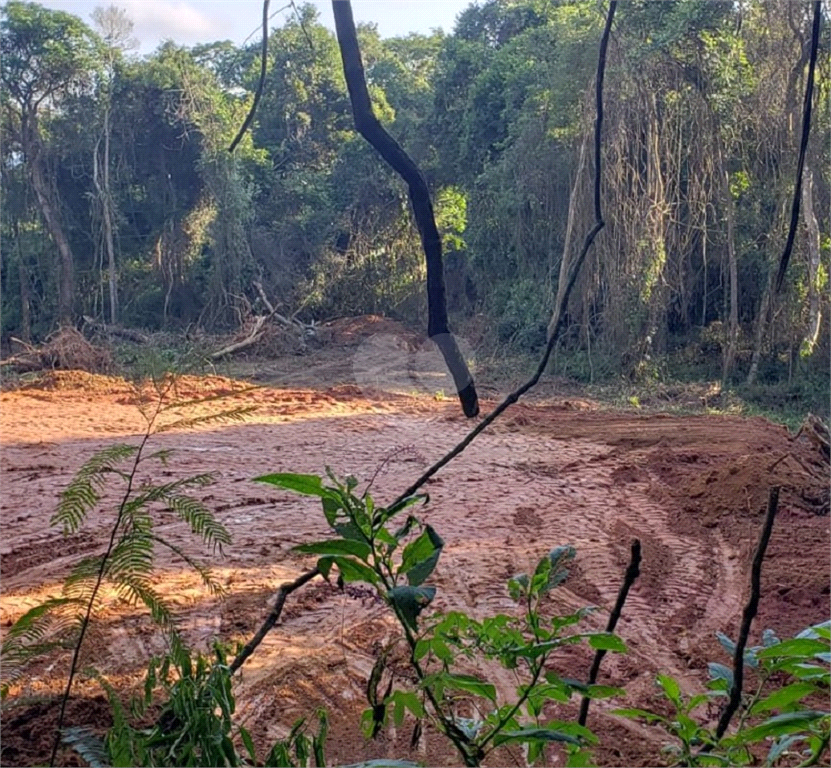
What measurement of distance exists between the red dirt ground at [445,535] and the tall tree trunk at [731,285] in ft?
4.94

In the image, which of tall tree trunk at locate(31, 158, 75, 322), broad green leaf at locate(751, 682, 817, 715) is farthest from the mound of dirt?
broad green leaf at locate(751, 682, 817, 715)

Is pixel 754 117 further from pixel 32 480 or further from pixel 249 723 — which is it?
pixel 249 723

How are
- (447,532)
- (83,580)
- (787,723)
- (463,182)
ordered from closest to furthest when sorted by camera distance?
(787,723) → (83,580) → (447,532) → (463,182)

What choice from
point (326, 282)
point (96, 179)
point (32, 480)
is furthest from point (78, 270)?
point (32, 480)

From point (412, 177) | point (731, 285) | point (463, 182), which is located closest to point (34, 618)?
point (412, 177)

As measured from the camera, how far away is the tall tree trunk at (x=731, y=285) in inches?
316

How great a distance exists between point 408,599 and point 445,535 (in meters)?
3.42

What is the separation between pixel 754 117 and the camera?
8078 millimetres

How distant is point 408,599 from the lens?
530 mm

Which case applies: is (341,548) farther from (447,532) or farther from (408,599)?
(447,532)

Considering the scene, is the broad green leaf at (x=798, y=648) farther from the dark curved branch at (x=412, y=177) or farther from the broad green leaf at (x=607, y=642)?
the dark curved branch at (x=412, y=177)

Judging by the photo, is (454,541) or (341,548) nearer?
(341,548)

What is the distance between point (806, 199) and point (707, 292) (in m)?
1.57

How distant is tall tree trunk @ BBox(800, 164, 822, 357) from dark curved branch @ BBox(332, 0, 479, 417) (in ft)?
24.4
